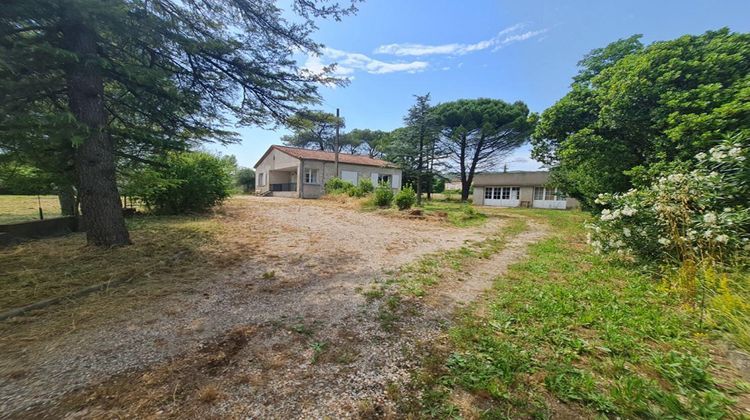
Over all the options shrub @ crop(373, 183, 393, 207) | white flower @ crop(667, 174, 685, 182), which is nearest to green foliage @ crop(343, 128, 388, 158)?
shrub @ crop(373, 183, 393, 207)

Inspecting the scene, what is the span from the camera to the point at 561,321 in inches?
116

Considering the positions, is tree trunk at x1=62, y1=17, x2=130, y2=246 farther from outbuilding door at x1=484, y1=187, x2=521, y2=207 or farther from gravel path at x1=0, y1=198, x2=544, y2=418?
outbuilding door at x1=484, y1=187, x2=521, y2=207

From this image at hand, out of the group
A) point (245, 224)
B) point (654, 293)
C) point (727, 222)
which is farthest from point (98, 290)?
point (727, 222)

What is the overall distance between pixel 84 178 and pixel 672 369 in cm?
768

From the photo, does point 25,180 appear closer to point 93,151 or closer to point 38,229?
point 38,229

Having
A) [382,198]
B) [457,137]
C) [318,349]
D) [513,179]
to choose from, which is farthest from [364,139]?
[318,349]

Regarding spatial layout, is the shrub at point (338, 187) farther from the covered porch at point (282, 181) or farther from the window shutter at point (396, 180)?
the window shutter at point (396, 180)

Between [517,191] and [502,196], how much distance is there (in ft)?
5.09

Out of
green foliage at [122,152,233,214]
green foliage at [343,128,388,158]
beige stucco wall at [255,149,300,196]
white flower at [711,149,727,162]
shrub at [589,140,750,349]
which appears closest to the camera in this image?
shrub at [589,140,750,349]

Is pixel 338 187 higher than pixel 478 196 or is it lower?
higher

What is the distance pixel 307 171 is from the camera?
2266cm

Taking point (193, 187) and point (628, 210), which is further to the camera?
point (193, 187)

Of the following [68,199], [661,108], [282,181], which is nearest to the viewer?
[661,108]

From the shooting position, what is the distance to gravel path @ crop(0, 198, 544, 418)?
5.83 ft
